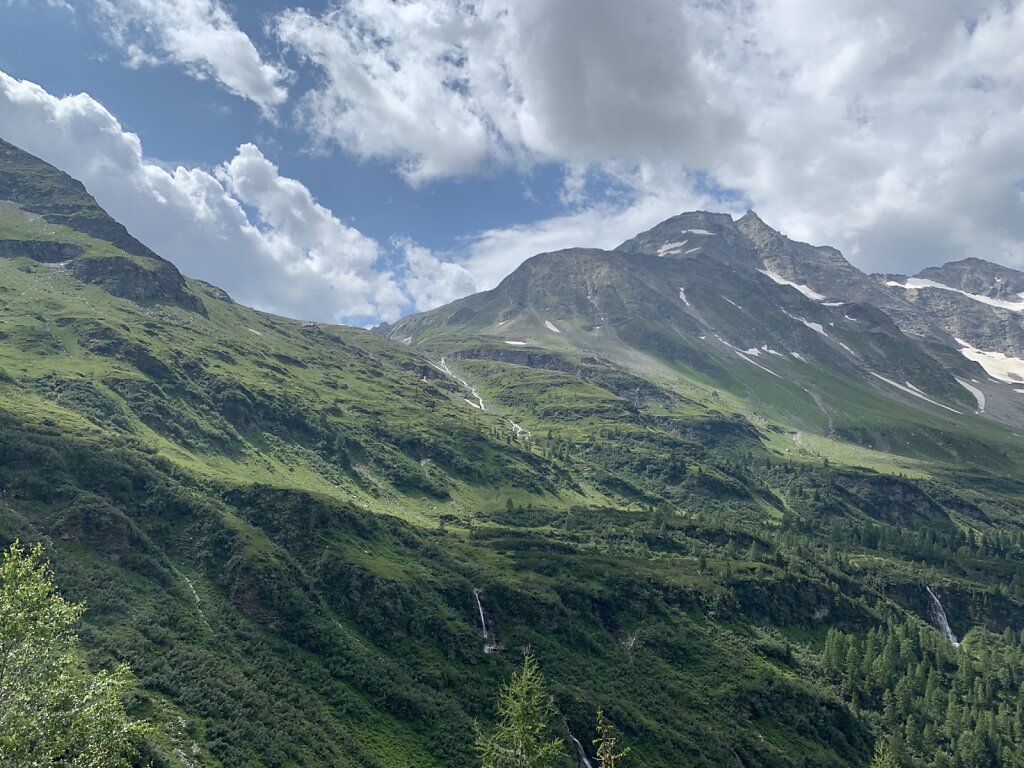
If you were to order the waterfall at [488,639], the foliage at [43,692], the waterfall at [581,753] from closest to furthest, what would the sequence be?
1. the foliage at [43,692]
2. the waterfall at [581,753]
3. the waterfall at [488,639]

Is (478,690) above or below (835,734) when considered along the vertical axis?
below

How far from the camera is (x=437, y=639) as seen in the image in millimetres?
160000

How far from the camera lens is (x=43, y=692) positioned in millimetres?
40969

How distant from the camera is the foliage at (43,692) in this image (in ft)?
127

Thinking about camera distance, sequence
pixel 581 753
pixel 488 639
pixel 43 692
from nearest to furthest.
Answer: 1. pixel 43 692
2. pixel 581 753
3. pixel 488 639

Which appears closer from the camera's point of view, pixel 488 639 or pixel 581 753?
pixel 581 753

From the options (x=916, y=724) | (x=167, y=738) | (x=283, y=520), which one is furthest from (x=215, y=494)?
(x=916, y=724)

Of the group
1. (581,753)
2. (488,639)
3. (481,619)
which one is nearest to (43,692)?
(581,753)

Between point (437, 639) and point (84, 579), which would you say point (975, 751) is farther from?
point (84, 579)

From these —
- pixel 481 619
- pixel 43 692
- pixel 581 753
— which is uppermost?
pixel 43 692

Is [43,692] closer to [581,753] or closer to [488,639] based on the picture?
[581,753]

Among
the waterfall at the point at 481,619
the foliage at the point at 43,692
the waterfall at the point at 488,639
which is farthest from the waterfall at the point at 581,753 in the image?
the foliage at the point at 43,692

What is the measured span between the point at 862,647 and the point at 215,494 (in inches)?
8060

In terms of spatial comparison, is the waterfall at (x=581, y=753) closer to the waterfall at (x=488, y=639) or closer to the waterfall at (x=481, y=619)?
the waterfall at (x=488, y=639)
